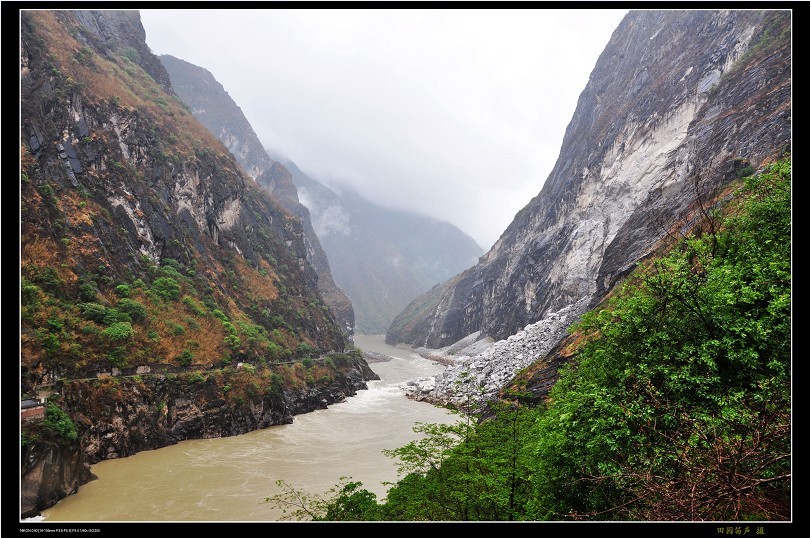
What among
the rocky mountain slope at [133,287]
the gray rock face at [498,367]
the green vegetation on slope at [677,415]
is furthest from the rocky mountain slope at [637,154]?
the rocky mountain slope at [133,287]

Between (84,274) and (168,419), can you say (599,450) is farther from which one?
(84,274)

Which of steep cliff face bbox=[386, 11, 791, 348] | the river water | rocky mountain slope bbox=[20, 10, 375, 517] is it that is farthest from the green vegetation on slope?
rocky mountain slope bbox=[20, 10, 375, 517]

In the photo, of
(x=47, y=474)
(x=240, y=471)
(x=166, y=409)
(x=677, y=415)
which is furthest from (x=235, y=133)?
(x=677, y=415)

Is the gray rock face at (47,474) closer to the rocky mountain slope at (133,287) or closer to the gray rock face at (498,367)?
the rocky mountain slope at (133,287)

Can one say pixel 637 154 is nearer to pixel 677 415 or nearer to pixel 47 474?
pixel 677 415
